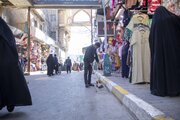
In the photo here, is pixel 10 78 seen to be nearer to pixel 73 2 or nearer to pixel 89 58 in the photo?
pixel 89 58

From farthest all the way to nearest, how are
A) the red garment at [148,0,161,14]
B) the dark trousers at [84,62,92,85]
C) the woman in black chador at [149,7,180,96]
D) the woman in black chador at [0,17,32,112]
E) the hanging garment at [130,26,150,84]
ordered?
1. the dark trousers at [84,62,92,85]
2. the red garment at [148,0,161,14]
3. the hanging garment at [130,26,150,84]
4. the woman in black chador at [149,7,180,96]
5. the woman in black chador at [0,17,32,112]

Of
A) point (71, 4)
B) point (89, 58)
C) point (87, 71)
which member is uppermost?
point (71, 4)

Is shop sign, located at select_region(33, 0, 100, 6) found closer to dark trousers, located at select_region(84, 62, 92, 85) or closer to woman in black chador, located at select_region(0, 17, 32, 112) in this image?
dark trousers, located at select_region(84, 62, 92, 85)

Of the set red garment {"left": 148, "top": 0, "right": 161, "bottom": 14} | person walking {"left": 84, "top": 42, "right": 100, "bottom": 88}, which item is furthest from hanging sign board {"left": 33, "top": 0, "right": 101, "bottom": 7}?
red garment {"left": 148, "top": 0, "right": 161, "bottom": 14}

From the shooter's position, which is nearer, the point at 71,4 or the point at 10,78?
the point at 10,78

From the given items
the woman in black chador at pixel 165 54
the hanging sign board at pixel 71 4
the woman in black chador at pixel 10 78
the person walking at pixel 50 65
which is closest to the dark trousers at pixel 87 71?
the woman in black chador at pixel 165 54

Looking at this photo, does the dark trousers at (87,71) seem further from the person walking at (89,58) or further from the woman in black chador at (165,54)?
the woman in black chador at (165,54)

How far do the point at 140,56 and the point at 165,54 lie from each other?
121 inches

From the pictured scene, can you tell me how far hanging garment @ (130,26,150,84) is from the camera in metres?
9.82

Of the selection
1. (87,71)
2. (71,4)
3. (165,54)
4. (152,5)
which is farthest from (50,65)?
(165,54)

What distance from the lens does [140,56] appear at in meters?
9.90

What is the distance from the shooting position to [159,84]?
6.74 metres

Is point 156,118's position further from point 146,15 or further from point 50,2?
point 50,2

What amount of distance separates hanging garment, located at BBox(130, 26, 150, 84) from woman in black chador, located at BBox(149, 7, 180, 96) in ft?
8.79
